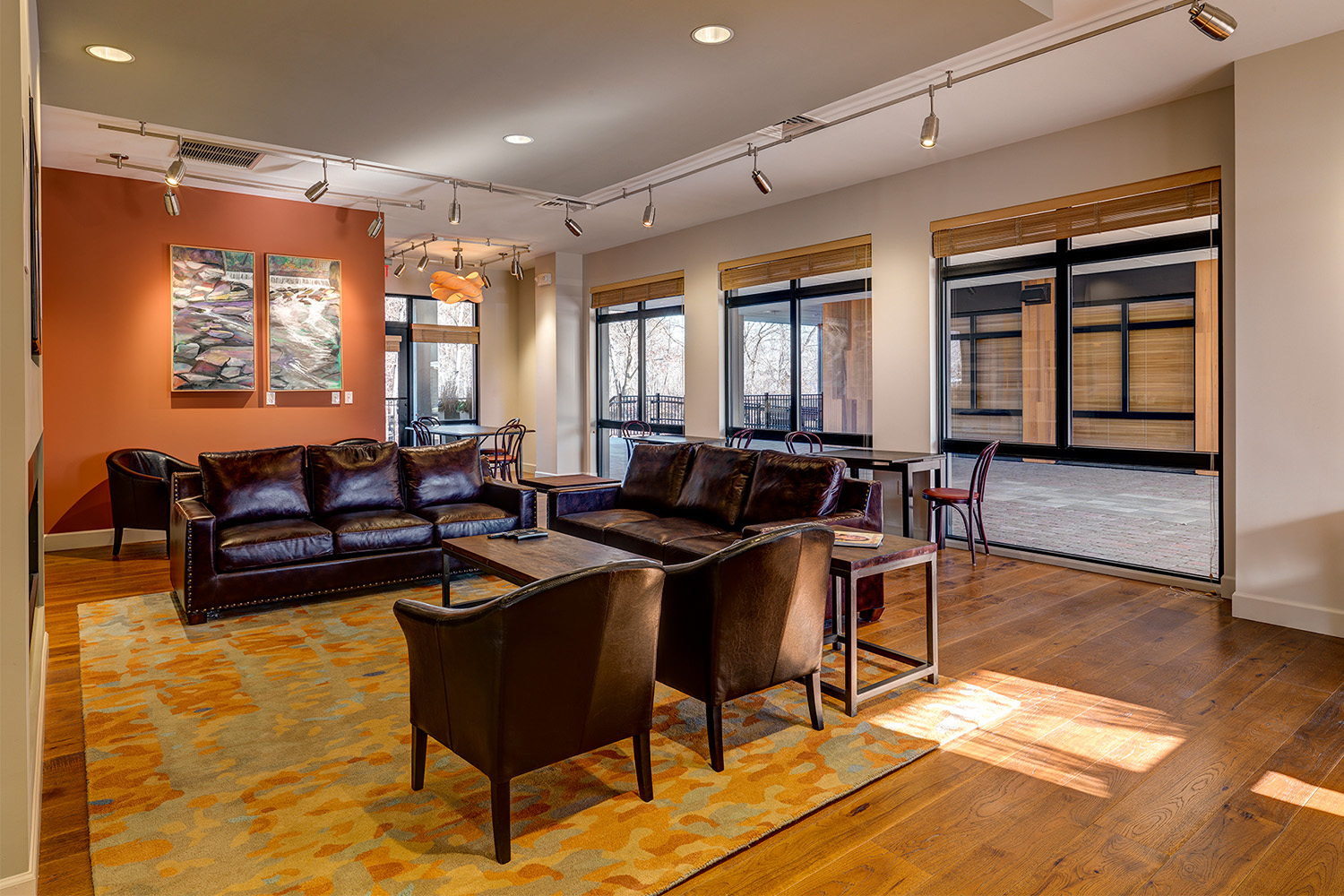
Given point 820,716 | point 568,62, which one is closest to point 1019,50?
point 568,62

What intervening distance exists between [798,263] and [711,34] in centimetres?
415

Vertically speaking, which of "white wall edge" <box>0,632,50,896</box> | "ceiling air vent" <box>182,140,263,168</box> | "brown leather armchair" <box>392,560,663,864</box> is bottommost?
"white wall edge" <box>0,632,50,896</box>

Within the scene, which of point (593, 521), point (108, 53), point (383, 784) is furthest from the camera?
point (593, 521)

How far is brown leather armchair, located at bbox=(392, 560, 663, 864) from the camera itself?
209 cm

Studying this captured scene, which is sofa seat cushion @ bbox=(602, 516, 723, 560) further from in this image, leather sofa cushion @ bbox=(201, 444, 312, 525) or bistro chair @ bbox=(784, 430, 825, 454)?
bistro chair @ bbox=(784, 430, 825, 454)

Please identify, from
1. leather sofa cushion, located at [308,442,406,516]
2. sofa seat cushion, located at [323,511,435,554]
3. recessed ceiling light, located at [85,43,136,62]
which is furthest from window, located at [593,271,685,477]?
recessed ceiling light, located at [85,43,136,62]

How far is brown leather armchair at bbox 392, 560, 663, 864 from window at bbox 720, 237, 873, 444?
504 centimetres

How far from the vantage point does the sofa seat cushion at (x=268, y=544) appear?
4.48m

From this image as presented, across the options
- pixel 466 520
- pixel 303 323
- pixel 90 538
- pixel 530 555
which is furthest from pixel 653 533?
pixel 90 538

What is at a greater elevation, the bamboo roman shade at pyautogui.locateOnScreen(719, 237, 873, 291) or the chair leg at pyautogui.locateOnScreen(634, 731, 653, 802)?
the bamboo roman shade at pyautogui.locateOnScreen(719, 237, 873, 291)

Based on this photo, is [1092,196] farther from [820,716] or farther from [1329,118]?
[820,716]

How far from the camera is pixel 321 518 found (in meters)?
5.22

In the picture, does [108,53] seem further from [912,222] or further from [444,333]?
[444,333]

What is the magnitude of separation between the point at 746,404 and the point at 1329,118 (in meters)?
5.09
